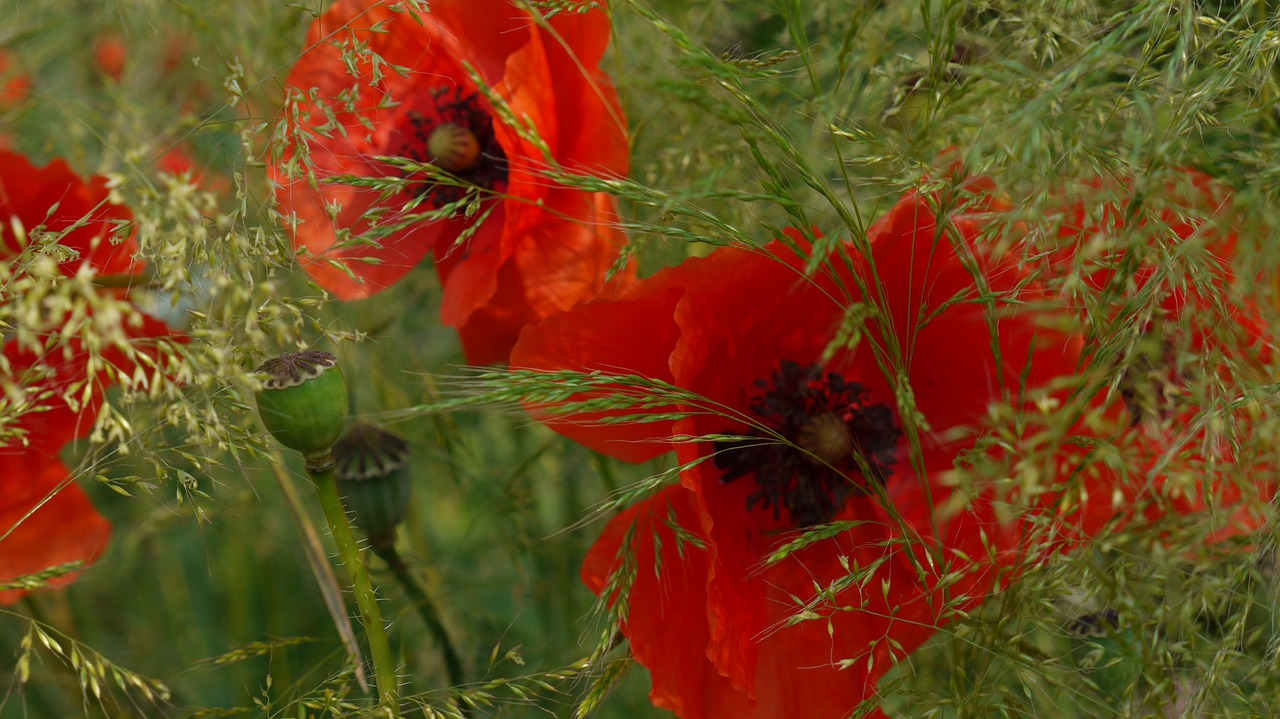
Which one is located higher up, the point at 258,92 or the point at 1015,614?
the point at 258,92

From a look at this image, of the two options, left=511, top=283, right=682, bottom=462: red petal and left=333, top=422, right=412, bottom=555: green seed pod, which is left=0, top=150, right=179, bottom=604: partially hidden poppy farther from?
left=511, top=283, right=682, bottom=462: red petal

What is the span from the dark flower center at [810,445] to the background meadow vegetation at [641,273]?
0.21ft

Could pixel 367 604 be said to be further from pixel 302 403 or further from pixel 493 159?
pixel 493 159

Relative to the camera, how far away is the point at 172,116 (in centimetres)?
99

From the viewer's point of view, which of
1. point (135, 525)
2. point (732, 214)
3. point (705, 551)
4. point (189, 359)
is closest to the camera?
point (189, 359)

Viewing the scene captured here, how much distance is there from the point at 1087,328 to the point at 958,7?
16 centimetres

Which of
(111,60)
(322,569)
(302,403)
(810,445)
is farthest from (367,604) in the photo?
(111,60)

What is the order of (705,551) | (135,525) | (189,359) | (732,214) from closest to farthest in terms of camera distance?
(189,359) < (705,551) < (732,214) < (135,525)

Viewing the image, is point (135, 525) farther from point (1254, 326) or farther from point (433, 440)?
point (1254, 326)

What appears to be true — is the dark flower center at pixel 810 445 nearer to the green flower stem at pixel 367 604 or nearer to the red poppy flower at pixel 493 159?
the red poppy flower at pixel 493 159

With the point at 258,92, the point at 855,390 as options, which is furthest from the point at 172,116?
the point at 855,390

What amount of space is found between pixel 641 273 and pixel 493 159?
0.74 feet

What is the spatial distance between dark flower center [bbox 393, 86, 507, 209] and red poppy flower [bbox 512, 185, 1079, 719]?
257mm

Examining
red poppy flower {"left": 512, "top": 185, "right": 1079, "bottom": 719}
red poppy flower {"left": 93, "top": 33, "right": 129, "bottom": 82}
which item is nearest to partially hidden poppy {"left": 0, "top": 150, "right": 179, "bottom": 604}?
red poppy flower {"left": 512, "top": 185, "right": 1079, "bottom": 719}
